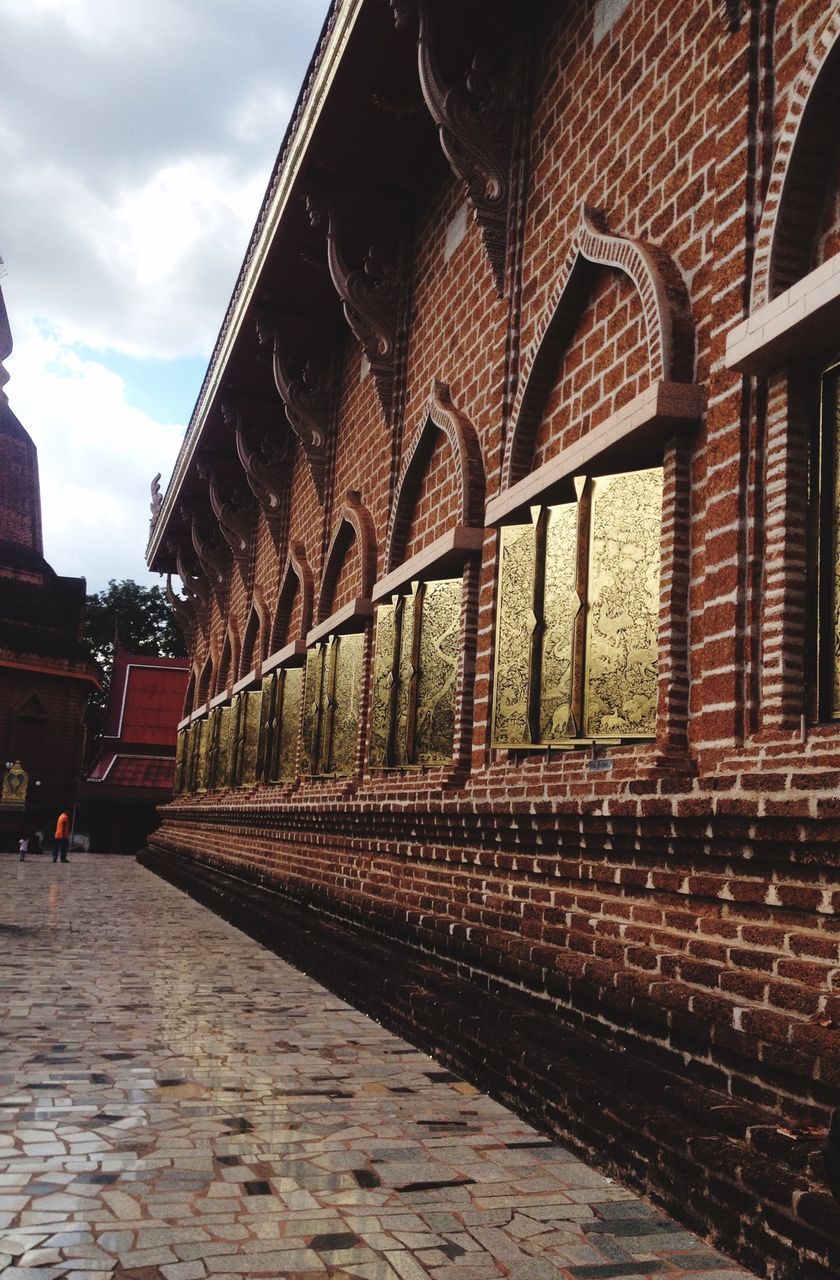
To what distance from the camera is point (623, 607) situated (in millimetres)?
4480

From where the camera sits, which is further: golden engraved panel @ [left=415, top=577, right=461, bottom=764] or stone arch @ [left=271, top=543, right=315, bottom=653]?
stone arch @ [left=271, top=543, right=315, bottom=653]

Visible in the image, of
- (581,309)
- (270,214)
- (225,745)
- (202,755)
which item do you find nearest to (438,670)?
(581,309)

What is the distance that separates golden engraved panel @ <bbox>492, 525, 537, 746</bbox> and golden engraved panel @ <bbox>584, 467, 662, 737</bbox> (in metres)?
0.59

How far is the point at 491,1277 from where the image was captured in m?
2.74

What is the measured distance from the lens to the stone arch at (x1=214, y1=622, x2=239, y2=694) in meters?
15.7

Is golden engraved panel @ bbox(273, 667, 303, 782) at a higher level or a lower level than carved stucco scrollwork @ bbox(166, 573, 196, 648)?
lower

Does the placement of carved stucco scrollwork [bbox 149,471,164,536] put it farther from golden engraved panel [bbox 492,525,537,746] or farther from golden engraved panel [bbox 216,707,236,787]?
golden engraved panel [bbox 492,525,537,746]

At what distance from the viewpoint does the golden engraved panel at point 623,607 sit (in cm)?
430

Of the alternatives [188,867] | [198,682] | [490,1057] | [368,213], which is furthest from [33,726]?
[490,1057]

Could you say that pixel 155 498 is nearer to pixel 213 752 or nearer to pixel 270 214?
pixel 213 752

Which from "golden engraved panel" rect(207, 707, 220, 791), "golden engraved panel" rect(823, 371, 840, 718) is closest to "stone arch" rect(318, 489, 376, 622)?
"golden engraved panel" rect(823, 371, 840, 718)

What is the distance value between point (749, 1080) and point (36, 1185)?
74.3 inches

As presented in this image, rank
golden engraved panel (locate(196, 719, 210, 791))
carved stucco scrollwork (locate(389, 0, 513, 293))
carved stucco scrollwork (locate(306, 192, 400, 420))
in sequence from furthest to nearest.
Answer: golden engraved panel (locate(196, 719, 210, 791)) → carved stucco scrollwork (locate(306, 192, 400, 420)) → carved stucco scrollwork (locate(389, 0, 513, 293))

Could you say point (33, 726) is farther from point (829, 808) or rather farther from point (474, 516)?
point (829, 808)
